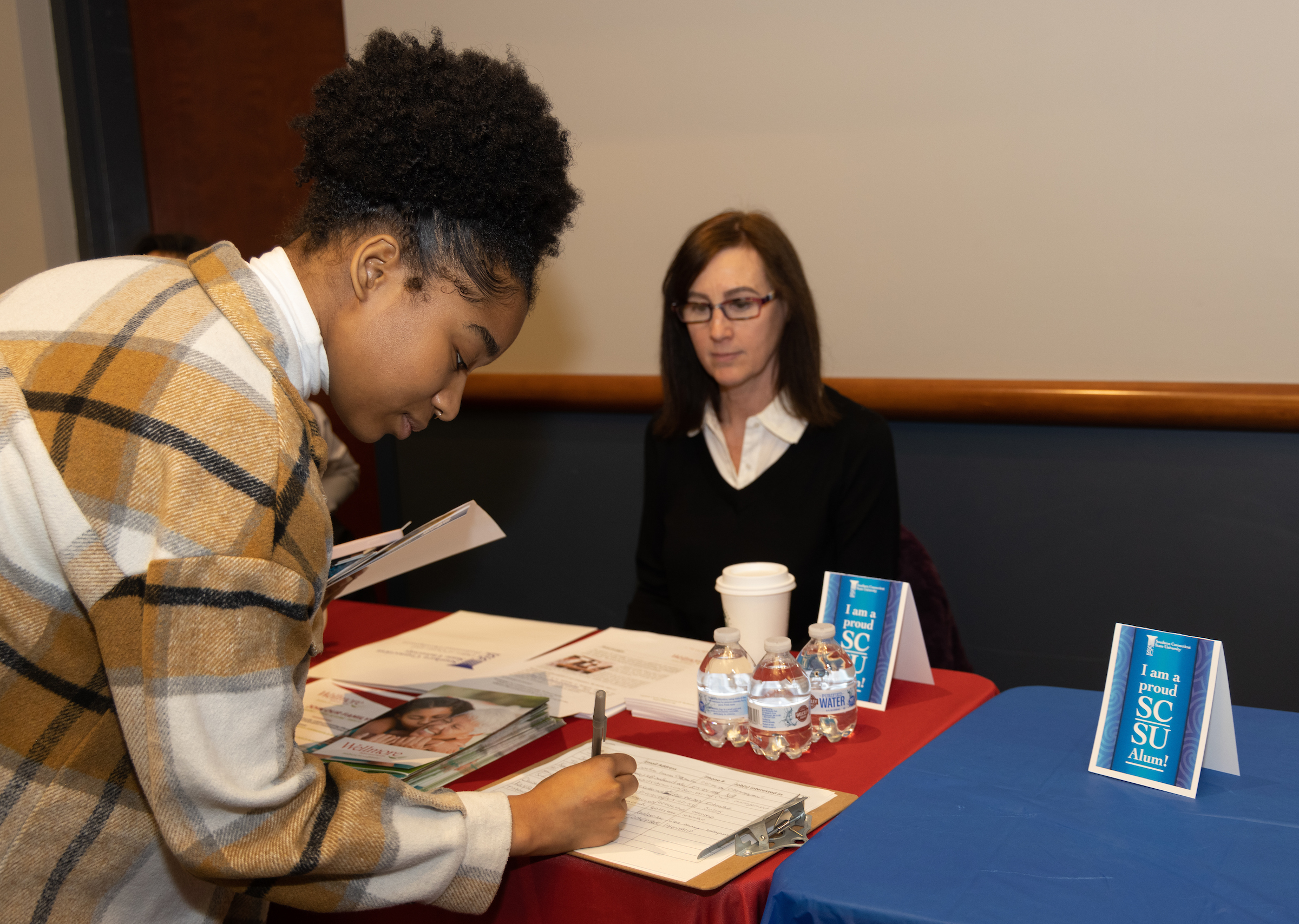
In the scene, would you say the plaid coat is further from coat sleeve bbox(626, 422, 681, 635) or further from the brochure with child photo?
coat sleeve bbox(626, 422, 681, 635)

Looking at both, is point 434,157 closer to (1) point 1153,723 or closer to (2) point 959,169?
(1) point 1153,723

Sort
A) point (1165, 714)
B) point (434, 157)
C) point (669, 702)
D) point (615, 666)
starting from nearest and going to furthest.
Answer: point (434, 157)
point (1165, 714)
point (669, 702)
point (615, 666)

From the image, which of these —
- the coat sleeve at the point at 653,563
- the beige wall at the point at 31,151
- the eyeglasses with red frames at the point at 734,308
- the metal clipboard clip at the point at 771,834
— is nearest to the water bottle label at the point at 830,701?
the metal clipboard clip at the point at 771,834

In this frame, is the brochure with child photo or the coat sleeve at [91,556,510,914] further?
the brochure with child photo

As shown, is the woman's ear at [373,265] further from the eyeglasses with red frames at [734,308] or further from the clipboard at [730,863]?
the eyeglasses with red frames at [734,308]

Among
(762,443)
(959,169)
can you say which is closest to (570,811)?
(762,443)

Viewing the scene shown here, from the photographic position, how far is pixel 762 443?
7.07ft

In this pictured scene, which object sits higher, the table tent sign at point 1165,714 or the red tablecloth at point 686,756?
the table tent sign at point 1165,714

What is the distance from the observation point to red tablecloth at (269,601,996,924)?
0.93 m

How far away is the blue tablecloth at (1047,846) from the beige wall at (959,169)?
57.8 inches

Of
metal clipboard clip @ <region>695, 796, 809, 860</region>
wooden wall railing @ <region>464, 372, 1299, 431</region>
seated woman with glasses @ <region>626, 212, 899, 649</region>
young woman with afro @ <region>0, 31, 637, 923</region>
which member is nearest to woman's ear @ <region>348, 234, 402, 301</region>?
young woman with afro @ <region>0, 31, 637, 923</region>

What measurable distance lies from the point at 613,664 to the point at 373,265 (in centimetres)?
82

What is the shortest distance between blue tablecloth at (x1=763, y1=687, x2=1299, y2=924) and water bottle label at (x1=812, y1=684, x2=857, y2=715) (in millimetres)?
108

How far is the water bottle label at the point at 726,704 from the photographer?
122 cm
